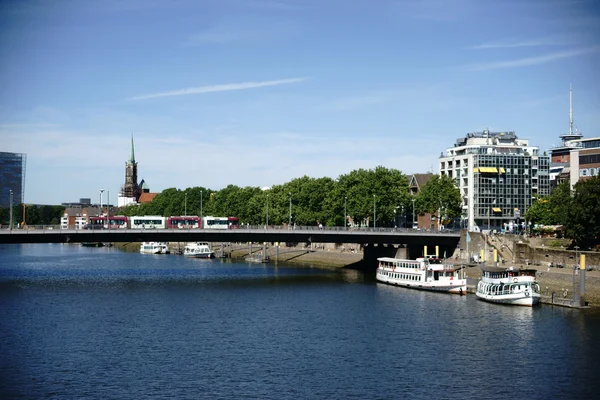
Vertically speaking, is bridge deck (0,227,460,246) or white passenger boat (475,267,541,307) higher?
bridge deck (0,227,460,246)

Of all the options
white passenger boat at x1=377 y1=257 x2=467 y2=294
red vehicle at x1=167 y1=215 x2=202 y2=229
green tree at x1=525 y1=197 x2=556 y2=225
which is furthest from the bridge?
red vehicle at x1=167 y1=215 x2=202 y2=229

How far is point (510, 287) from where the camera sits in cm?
10050

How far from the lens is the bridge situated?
131375mm

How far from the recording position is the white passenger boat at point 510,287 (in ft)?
324

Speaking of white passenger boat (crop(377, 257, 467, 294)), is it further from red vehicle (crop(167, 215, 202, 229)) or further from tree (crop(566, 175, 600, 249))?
red vehicle (crop(167, 215, 202, 229))

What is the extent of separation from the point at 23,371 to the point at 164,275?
80788mm

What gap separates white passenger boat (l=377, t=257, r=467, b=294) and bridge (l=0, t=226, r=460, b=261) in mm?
Result: 13224

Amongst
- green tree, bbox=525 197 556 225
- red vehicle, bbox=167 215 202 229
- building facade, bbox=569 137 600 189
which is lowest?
red vehicle, bbox=167 215 202 229

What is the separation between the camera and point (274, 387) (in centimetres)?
6012

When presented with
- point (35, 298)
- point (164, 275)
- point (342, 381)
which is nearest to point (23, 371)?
point (342, 381)

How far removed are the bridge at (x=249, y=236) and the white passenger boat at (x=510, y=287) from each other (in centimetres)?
3985

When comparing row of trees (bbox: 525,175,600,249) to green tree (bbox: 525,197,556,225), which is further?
green tree (bbox: 525,197,556,225)

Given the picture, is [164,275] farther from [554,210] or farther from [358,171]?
[554,210]

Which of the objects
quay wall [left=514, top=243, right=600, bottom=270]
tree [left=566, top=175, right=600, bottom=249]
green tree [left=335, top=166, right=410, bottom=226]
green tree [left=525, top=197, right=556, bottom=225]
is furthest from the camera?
green tree [left=335, top=166, right=410, bottom=226]
